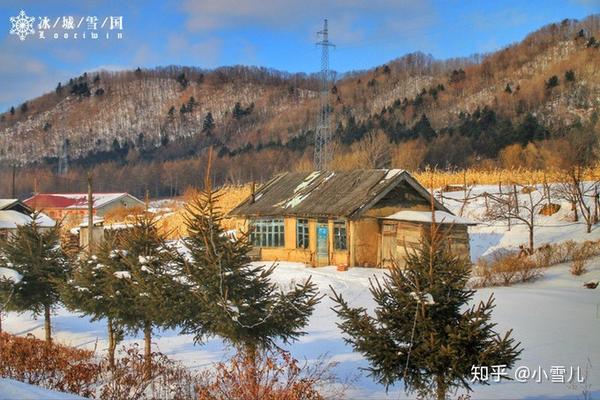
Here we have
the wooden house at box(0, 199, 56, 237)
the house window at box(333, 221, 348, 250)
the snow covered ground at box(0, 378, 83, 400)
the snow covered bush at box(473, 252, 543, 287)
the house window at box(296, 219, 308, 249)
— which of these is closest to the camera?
the snow covered ground at box(0, 378, 83, 400)

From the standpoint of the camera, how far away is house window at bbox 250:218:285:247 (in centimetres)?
2772

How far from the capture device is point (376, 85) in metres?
140

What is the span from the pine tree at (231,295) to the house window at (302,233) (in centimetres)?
1634

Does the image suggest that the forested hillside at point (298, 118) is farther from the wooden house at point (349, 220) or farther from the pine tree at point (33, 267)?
the pine tree at point (33, 267)

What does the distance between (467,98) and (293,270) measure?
85.5 m

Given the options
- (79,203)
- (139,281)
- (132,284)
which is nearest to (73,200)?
(79,203)

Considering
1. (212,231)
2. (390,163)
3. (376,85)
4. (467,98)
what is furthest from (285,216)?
(376,85)

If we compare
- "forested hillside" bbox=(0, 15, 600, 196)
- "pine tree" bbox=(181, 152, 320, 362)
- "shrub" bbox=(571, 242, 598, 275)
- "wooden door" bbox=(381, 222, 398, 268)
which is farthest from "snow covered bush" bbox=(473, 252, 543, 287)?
"forested hillside" bbox=(0, 15, 600, 196)

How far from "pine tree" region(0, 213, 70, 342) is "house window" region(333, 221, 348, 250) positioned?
12.6 m

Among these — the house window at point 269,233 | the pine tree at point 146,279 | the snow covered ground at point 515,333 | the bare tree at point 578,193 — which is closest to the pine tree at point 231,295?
the pine tree at point 146,279

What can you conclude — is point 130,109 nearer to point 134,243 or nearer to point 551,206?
point 551,206

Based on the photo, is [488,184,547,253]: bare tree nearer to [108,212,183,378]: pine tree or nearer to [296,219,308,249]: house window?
[296,219,308,249]: house window

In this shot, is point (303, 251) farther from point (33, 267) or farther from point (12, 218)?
point (12, 218)

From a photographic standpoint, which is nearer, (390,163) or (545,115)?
(390,163)
